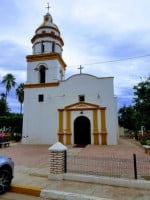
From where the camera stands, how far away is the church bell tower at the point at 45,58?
1884cm

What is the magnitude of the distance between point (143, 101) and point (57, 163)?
7709 mm

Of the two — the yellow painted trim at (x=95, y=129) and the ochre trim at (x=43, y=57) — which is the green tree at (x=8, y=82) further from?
the yellow painted trim at (x=95, y=129)

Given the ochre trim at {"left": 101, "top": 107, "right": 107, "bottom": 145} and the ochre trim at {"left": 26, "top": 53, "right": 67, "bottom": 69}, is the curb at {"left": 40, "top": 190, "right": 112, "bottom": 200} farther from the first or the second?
the ochre trim at {"left": 26, "top": 53, "right": 67, "bottom": 69}

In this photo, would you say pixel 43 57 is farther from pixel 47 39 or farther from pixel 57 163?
pixel 57 163

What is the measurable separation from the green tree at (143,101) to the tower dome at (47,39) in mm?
11431

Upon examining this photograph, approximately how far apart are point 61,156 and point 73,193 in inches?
58.9

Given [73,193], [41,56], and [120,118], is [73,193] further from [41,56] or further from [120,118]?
[120,118]

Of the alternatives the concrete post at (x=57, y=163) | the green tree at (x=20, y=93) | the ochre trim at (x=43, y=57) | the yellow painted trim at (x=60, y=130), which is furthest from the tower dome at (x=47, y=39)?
the green tree at (x=20, y=93)

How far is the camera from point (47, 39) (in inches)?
766

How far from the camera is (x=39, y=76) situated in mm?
19312

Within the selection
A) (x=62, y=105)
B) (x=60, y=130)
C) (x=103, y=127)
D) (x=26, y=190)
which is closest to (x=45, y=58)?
(x=62, y=105)

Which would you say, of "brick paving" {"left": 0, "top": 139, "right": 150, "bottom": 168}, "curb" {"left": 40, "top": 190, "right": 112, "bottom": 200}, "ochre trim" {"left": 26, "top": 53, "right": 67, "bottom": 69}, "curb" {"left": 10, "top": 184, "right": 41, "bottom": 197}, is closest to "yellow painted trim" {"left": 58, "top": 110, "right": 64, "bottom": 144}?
"brick paving" {"left": 0, "top": 139, "right": 150, "bottom": 168}

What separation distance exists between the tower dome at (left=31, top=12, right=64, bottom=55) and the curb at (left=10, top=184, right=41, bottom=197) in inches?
649

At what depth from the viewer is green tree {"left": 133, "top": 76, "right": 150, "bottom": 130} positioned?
11.1m
